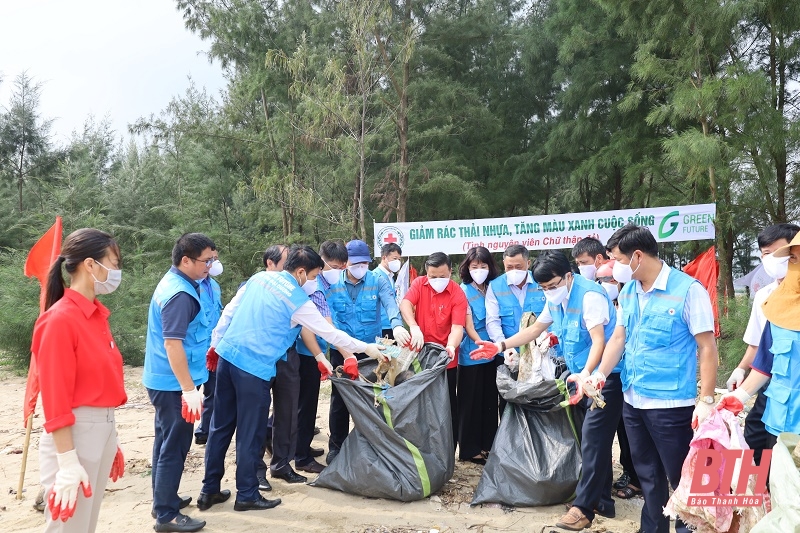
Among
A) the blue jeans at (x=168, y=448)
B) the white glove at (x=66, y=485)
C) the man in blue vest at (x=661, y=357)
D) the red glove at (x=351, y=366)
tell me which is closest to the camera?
the white glove at (x=66, y=485)

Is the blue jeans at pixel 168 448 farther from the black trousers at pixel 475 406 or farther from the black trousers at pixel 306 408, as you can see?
the black trousers at pixel 475 406

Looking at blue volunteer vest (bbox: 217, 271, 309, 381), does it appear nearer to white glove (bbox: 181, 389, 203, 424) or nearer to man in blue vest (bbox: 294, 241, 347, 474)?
white glove (bbox: 181, 389, 203, 424)

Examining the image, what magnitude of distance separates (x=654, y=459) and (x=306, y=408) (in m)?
2.41

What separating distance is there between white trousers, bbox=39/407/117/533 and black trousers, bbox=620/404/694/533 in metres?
2.16

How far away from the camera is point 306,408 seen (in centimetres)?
426

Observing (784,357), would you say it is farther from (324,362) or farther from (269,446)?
(269,446)

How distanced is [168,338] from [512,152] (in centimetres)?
1193

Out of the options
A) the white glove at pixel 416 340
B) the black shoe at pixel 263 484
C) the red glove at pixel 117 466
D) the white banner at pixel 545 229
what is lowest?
the black shoe at pixel 263 484

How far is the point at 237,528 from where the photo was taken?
3.18 m

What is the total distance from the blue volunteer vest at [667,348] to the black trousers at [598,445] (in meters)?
0.43

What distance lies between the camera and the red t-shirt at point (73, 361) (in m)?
1.95

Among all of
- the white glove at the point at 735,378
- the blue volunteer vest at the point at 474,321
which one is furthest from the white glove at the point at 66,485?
the white glove at the point at 735,378

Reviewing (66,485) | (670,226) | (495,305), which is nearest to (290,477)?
(495,305)

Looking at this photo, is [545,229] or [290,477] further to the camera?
[545,229]
